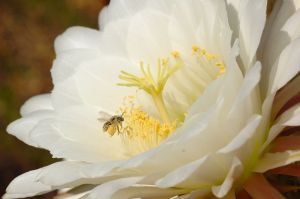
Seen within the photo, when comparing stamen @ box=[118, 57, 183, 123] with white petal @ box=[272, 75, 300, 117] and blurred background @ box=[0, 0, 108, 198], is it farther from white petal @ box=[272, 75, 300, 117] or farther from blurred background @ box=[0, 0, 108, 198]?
blurred background @ box=[0, 0, 108, 198]

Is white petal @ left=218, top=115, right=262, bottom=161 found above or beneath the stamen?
beneath

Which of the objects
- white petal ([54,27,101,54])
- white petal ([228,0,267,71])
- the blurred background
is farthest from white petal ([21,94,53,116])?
the blurred background

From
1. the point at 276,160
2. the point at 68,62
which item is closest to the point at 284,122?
the point at 276,160

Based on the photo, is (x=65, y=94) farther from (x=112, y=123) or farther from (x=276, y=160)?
(x=276, y=160)

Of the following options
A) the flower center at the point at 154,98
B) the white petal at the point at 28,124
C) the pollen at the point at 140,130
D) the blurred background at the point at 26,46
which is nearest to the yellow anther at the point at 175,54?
the flower center at the point at 154,98

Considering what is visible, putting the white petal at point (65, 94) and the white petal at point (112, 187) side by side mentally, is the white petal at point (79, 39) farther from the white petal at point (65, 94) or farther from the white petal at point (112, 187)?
the white petal at point (112, 187)

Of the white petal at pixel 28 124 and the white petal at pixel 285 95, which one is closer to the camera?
the white petal at pixel 285 95
